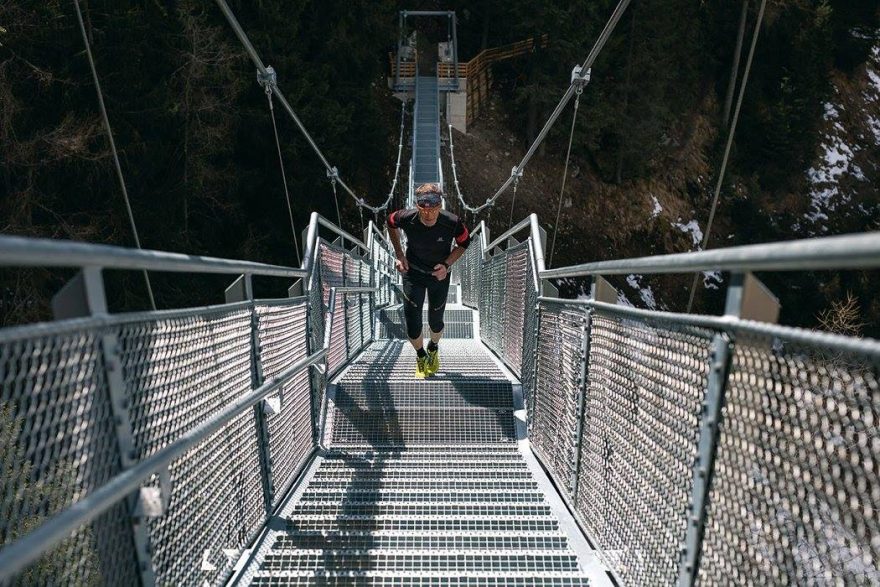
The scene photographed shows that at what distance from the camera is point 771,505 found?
3.43 feet

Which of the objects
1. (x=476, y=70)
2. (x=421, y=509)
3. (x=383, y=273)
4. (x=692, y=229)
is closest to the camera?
(x=421, y=509)

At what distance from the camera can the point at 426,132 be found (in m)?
18.0

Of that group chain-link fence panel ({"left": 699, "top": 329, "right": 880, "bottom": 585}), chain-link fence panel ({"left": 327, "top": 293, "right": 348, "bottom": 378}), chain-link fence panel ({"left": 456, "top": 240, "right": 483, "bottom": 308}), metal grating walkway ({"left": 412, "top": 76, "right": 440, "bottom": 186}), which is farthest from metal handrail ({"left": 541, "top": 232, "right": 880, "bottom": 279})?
metal grating walkway ({"left": 412, "top": 76, "right": 440, "bottom": 186})

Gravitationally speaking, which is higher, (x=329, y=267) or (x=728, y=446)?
(x=329, y=267)

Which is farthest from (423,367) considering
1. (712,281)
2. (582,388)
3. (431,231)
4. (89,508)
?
(712,281)

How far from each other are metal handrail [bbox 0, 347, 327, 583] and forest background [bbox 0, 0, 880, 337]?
25.8 ft

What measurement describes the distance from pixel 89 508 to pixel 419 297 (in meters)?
3.19

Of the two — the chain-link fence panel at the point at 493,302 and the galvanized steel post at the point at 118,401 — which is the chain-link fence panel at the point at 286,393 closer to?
the galvanized steel post at the point at 118,401

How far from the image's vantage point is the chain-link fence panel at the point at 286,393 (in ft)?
7.65

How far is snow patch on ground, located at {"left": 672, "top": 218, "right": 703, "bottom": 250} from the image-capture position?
2258 cm

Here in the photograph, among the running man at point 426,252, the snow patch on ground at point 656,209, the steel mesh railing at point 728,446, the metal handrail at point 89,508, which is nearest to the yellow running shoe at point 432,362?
the running man at point 426,252

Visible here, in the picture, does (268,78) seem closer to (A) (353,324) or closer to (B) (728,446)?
(A) (353,324)

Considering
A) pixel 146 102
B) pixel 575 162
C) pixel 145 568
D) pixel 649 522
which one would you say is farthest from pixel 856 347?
pixel 575 162

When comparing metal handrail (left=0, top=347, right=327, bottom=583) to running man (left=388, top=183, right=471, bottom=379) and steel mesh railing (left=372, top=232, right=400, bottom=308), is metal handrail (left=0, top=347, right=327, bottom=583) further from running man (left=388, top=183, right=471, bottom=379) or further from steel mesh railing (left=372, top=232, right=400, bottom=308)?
steel mesh railing (left=372, top=232, right=400, bottom=308)
